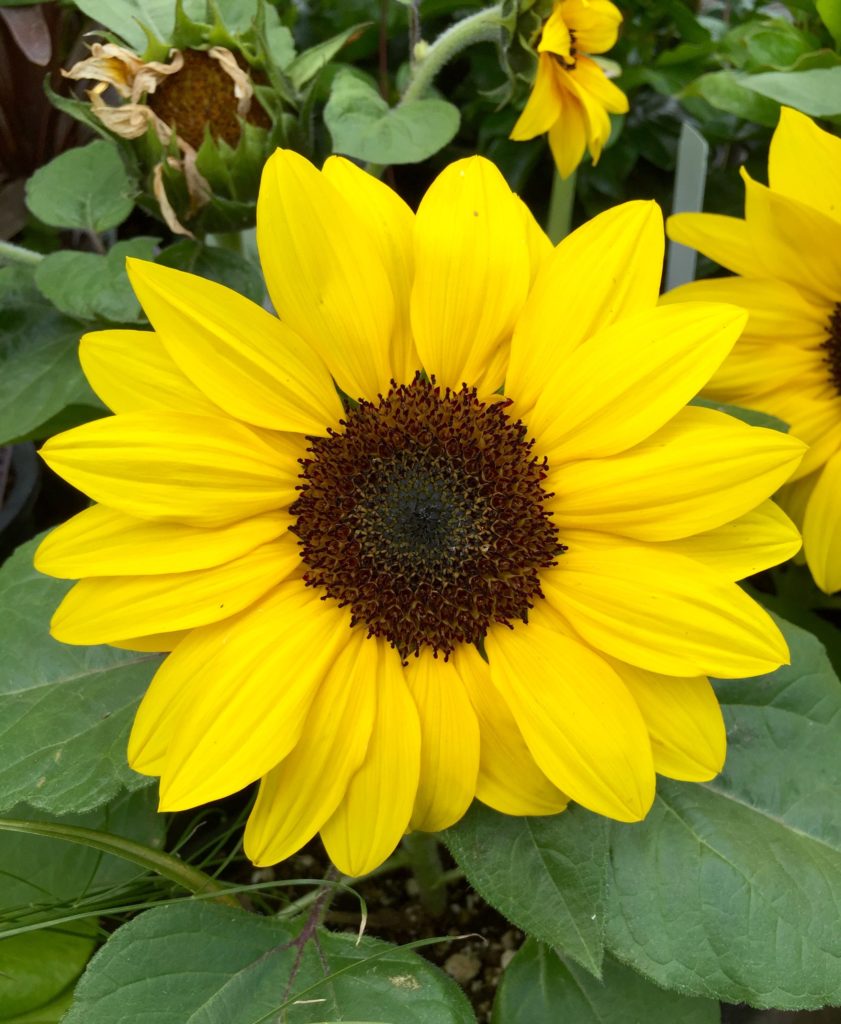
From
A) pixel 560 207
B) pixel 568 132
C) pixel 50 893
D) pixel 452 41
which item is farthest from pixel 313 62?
pixel 50 893

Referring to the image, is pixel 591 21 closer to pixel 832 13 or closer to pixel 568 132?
pixel 568 132

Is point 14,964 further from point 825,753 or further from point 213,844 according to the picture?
point 825,753

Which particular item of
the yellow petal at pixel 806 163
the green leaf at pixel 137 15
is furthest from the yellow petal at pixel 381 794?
the green leaf at pixel 137 15

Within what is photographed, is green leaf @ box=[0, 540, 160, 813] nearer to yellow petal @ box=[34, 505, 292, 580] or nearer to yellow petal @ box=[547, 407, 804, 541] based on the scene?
yellow petal @ box=[34, 505, 292, 580]

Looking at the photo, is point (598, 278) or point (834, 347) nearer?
point (598, 278)

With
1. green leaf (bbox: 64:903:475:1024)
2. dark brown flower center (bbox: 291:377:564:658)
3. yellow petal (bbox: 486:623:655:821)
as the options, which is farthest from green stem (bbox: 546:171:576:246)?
green leaf (bbox: 64:903:475:1024)

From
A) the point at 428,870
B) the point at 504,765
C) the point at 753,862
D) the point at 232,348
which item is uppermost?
the point at 232,348

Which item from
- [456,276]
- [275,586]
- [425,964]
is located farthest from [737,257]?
[425,964]
